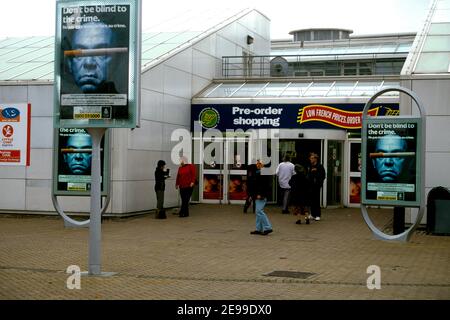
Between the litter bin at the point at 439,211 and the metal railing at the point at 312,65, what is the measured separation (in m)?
12.0

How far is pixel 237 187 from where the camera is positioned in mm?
24516

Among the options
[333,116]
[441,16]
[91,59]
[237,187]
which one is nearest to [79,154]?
[91,59]

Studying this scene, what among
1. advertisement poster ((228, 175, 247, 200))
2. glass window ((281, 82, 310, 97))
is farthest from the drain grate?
glass window ((281, 82, 310, 97))

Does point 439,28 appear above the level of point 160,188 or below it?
above

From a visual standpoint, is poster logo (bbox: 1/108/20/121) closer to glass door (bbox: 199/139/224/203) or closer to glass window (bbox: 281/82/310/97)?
glass door (bbox: 199/139/224/203)

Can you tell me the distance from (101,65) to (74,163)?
732cm

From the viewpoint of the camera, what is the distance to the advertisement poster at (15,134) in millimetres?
20453

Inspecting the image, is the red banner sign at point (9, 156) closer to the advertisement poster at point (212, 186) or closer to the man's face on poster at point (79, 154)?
the man's face on poster at point (79, 154)

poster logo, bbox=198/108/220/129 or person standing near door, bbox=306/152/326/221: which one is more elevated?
poster logo, bbox=198/108/220/129

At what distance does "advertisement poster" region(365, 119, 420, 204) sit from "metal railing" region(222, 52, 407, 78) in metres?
12.4

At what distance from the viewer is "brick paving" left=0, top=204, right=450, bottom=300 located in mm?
9312

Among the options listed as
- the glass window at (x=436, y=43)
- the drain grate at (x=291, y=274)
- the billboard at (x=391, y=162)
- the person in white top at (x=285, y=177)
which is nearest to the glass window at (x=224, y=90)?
the person in white top at (x=285, y=177)

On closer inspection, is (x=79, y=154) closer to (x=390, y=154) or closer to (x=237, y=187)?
(x=390, y=154)
